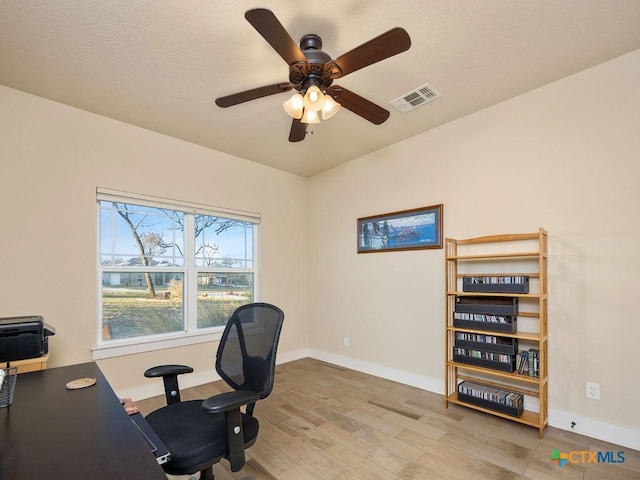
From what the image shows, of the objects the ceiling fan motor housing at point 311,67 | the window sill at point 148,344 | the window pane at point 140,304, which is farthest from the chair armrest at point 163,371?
the ceiling fan motor housing at point 311,67

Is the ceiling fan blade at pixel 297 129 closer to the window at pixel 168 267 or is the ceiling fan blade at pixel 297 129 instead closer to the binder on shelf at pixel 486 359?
the window at pixel 168 267

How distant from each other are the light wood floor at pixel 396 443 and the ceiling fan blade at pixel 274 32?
7.97 ft

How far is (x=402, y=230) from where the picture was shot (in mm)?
3602

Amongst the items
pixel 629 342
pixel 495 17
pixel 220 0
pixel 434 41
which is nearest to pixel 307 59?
pixel 220 0

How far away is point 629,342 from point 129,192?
4345mm

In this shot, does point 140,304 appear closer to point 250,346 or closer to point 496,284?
point 250,346

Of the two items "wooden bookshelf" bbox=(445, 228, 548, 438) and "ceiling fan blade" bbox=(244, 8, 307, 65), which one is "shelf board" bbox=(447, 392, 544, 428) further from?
→ "ceiling fan blade" bbox=(244, 8, 307, 65)

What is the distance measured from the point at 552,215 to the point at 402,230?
1.41 meters

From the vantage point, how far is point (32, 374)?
1.73m

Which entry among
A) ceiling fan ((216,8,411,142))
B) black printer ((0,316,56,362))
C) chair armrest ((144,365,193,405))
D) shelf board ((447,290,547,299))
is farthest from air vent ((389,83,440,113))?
black printer ((0,316,56,362))

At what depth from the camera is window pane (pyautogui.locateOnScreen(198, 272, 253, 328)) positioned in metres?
3.74

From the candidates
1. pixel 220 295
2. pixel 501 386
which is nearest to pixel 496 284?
pixel 501 386

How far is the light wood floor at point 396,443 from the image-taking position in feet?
6.44

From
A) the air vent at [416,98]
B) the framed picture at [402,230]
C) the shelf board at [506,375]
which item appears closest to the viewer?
the shelf board at [506,375]
